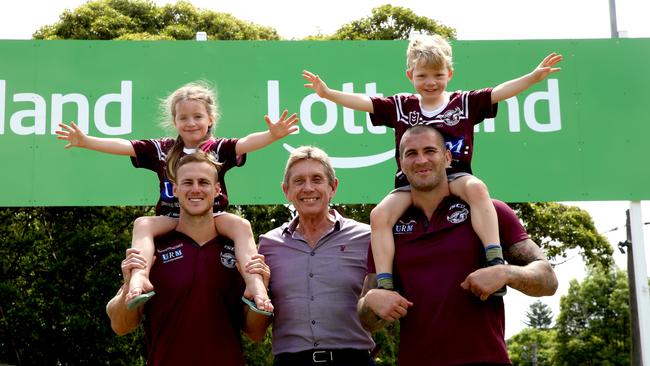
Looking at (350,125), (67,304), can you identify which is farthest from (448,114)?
(67,304)

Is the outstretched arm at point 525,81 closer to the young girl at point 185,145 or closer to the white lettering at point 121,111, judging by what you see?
the young girl at point 185,145

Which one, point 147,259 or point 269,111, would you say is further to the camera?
point 269,111

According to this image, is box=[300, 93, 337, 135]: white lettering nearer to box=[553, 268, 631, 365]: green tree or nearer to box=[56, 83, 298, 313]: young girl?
box=[56, 83, 298, 313]: young girl

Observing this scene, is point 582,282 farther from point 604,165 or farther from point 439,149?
point 439,149

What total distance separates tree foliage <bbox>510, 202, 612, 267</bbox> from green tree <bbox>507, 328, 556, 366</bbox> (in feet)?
126

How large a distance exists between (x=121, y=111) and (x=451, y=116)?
159 inches

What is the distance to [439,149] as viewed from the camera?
3.49m

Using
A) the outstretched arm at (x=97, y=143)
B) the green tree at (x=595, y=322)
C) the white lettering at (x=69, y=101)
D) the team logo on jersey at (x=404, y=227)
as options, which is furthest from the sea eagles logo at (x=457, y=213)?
the green tree at (x=595, y=322)

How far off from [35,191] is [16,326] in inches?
173

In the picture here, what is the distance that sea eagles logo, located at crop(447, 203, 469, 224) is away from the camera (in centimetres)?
346

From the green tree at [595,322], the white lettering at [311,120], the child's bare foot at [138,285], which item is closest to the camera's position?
the child's bare foot at [138,285]

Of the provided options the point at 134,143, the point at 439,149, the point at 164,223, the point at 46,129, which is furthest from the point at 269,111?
the point at 439,149

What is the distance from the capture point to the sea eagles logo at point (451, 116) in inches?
165

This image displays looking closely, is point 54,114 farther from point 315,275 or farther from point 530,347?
→ point 530,347
